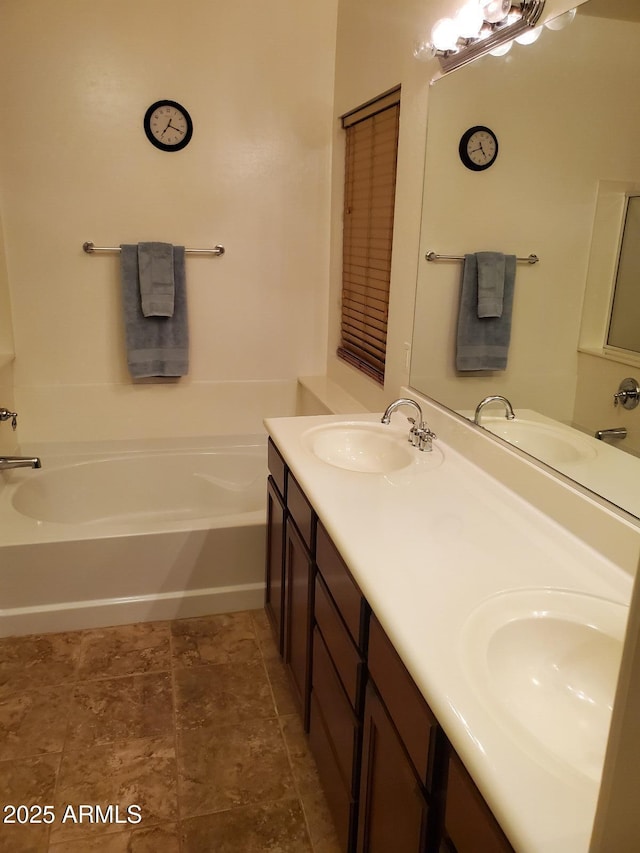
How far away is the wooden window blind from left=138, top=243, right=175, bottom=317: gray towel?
2.81 ft

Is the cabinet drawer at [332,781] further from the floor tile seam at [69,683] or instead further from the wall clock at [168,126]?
the wall clock at [168,126]

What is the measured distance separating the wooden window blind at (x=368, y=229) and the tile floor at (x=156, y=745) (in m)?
1.34

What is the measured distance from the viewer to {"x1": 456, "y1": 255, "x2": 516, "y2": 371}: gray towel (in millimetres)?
1816

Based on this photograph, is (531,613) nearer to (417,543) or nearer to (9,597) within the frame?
(417,543)

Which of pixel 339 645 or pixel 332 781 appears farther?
pixel 332 781

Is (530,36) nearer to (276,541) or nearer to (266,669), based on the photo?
(276,541)

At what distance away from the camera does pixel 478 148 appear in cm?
191

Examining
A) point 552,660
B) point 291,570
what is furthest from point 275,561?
point 552,660

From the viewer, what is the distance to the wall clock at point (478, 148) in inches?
72.6

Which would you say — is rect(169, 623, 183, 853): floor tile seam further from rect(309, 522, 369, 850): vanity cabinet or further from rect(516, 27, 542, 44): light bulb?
rect(516, 27, 542, 44): light bulb

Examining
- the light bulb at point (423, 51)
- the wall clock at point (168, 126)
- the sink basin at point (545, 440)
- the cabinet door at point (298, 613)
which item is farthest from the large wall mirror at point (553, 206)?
the wall clock at point (168, 126)

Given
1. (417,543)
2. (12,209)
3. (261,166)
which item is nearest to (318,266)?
(261,166)

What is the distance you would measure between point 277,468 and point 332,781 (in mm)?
931

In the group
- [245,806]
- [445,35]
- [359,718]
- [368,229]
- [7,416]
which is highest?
[445,35]
